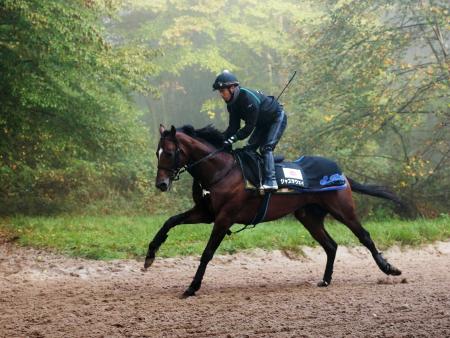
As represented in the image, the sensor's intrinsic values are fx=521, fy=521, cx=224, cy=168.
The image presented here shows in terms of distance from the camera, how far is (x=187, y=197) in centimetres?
2066

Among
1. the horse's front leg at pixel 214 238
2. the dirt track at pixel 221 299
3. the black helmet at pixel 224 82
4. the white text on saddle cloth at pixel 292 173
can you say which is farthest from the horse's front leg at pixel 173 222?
Result: the black helmet at pixel 224 82

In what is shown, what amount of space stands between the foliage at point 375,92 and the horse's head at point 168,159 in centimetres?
955

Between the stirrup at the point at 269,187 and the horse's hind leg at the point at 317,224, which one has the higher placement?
the stirrup at the point at 269,187

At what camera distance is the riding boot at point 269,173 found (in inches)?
294

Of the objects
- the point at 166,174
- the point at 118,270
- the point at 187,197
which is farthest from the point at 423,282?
the point at 187,197

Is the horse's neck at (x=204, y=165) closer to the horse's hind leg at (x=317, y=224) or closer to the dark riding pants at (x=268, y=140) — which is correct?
the dark riding pants at (x=268, y=140)

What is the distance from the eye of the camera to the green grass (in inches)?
404

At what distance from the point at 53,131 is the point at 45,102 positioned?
1763 mm

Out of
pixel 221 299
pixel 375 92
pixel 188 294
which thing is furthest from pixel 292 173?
pixel 375 92

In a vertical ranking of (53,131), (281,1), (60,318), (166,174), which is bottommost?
(60,318)

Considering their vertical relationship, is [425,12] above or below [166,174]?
above

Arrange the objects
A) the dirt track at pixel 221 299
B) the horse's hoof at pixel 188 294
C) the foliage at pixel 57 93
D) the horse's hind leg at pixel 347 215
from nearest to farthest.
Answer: the dirt track at pixel 221 299 < the horse's hoof at pixel 188 294 < the horse's hind leg at pixel 347 215 < the foliage at pixel 57 93

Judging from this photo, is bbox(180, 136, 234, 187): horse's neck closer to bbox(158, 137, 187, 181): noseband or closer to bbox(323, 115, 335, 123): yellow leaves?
bbox(158, 137, 187, 181): noseband

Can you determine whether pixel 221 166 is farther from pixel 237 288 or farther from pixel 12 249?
pixel 12 249
